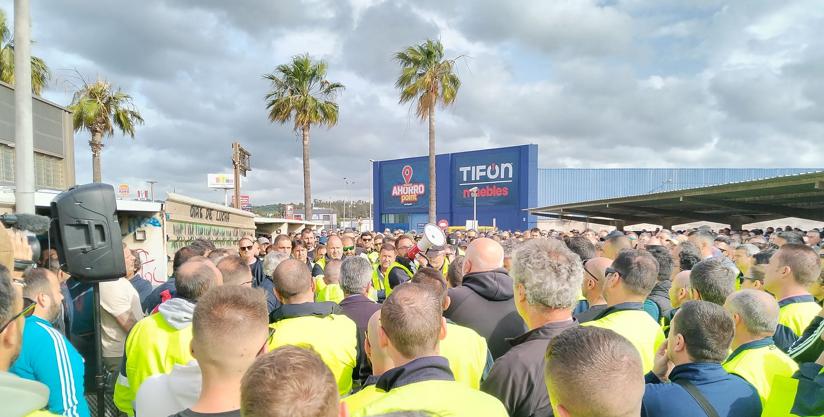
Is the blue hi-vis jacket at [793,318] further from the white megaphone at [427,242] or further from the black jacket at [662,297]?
the white megaphone at [427,242]

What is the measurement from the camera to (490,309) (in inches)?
131

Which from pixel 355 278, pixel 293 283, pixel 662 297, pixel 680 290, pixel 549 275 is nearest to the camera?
pixel 549 275

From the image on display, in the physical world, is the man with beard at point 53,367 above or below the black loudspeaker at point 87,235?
below

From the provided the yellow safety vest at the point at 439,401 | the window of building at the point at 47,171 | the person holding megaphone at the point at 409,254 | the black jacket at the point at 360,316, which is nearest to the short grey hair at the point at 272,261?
the person holding megaphone at the point at 409,254

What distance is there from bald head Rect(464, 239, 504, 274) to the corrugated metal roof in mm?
39858

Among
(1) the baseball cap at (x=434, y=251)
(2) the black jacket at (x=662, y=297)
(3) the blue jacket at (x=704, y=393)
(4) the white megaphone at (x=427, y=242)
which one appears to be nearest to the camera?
(3) the blue jacket at (x=704, y=393)

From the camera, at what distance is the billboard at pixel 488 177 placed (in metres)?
37.3

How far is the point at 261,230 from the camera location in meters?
20.6

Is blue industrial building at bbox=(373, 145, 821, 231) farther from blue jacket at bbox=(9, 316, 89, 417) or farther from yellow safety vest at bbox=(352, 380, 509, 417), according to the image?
yellow safety vest at bbox=(352, 380, 509, 417)

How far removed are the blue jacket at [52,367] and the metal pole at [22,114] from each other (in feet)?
13.1

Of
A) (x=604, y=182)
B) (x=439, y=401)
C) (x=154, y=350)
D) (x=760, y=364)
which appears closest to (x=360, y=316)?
(x=154, y=350)

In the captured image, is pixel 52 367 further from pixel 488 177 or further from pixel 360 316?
pixel 488 177

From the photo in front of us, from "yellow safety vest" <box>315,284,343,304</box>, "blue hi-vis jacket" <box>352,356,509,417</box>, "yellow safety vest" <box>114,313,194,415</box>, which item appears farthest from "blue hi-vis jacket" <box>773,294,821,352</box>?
"yellow safety vest" <box>114,313,194,415</box>

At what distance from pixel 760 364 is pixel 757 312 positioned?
277 millimetres
